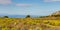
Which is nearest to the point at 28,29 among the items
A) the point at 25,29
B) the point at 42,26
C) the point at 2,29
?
the point at 25,29

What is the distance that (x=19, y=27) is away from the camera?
20.3 meters

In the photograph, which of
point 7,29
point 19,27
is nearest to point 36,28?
point 19,27

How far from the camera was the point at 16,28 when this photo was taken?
807 inches

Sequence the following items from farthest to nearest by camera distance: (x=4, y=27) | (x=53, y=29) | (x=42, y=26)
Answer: (x=4, y=27), (x=42, y=26), (x=53, y=29)

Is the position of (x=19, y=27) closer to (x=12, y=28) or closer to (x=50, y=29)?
(x=12, y=28)

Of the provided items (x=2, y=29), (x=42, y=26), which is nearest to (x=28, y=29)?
(x=42, y=26)

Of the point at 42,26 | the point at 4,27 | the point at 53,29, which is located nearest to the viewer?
the point at 53,29

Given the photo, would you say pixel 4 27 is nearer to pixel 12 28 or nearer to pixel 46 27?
pixel 12 28

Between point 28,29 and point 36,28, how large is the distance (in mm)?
818

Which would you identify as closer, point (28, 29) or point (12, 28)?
point (28, 29)

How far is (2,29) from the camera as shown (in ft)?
69.8

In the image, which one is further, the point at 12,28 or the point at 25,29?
the point at 12,28

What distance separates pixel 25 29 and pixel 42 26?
1.83m

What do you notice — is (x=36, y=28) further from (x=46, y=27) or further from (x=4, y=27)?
(x=4, y=27)
